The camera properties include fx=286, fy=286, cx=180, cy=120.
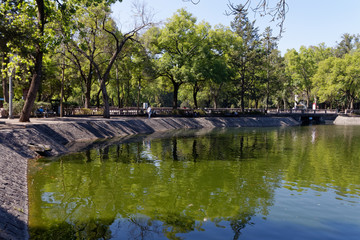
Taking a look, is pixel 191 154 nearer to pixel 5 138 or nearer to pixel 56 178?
pixel 56 178

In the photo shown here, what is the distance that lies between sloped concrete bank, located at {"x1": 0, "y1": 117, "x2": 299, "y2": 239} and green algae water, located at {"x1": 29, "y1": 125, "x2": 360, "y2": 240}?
1.63ft

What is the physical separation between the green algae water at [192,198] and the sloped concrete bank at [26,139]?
496mm

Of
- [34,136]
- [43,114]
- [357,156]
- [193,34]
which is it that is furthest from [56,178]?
[193,34]

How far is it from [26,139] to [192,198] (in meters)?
13.2

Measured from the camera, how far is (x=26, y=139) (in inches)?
738

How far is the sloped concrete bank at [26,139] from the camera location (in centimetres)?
836

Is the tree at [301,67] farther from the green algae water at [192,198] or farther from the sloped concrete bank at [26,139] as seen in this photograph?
the green algae water at [192,198]

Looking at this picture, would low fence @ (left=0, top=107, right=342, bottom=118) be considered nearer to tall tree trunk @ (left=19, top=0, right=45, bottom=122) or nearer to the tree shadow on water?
tall tree trunk @ (left=19, top=0, right=45, bottom=122)

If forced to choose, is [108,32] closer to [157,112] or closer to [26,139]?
[157,112]

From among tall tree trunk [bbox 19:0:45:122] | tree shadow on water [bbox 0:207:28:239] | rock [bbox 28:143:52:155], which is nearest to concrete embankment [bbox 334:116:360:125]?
tall tree trunk [bbox 19:0:45:122]

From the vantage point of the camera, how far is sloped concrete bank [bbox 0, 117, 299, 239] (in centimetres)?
836

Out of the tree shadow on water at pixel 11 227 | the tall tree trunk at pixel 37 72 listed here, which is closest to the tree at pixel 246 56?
the tall tree trunk at pixel 37 72

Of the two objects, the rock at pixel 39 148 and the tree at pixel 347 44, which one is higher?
the tree at pixel 347 44

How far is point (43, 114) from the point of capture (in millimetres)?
34062
